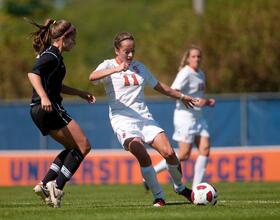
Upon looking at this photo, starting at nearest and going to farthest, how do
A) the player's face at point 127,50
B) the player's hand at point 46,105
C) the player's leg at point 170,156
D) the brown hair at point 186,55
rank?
the player's hand at point 46,105
the player's leg at point 170,156
the player's face at point 127,50
the brown hair at point 186,55

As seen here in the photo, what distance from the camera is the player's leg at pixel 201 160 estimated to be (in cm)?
1562

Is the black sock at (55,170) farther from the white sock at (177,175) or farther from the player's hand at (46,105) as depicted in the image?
the white sock at (177,175)

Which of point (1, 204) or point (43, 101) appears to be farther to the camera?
point (1, 204)

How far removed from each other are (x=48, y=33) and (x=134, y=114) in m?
1.40

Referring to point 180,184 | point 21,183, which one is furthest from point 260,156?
point 180,184

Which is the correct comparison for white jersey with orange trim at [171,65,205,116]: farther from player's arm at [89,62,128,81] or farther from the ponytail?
the ponytail

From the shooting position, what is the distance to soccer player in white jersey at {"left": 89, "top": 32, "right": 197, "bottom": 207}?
11.3m

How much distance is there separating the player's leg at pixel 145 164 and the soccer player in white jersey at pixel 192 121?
4089 millimetres

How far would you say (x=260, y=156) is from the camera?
21.0m

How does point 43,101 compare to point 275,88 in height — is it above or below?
below

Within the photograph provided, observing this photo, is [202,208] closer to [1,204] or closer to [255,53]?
[1,204]

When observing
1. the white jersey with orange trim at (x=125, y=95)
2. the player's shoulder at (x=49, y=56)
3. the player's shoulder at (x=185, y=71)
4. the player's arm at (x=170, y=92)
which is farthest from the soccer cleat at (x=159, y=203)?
the player's shoulder at (x=185, y=71)

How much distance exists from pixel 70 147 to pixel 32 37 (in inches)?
53.2

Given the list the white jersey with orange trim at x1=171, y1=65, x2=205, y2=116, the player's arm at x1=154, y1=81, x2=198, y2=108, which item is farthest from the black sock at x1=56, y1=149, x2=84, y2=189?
the white jersey with orange trim at x1=171, y1=65, x2=205, y2=116
